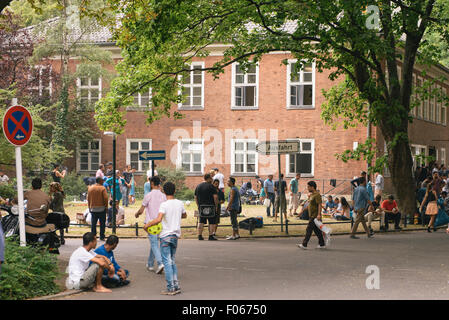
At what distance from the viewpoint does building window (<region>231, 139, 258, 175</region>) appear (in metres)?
37.5

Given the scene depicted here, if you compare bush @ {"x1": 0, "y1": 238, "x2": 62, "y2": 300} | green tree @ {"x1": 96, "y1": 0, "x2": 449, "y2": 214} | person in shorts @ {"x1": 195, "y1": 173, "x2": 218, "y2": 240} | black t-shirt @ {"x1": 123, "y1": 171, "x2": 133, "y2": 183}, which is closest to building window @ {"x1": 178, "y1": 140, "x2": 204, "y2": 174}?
black t-shirt @ {"x1": 123, "y1": 171, "x2": 133, "y2": 183}

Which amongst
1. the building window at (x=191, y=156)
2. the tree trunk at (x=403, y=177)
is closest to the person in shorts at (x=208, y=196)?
the tree trunk at (x=403, y=177)

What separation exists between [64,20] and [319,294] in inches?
1171

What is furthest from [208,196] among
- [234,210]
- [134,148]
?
→ [134,148]

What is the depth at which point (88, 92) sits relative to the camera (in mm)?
38906

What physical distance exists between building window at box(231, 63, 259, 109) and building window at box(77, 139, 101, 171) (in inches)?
314

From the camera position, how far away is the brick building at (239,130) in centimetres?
3650

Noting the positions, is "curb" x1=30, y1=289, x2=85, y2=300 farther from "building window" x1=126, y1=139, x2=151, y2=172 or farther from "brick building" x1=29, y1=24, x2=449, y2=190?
"building window" x1=126, y1=139, x2=151, y2=172

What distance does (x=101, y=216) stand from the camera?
1900 centimetres

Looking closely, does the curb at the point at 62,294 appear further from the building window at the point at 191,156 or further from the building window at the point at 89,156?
the building window at the point at 89,156

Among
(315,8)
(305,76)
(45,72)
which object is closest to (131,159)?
(45,72)

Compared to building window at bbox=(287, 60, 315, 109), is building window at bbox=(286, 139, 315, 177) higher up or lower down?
lower down

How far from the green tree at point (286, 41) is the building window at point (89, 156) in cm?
1592

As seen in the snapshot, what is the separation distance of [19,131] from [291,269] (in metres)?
5.56
